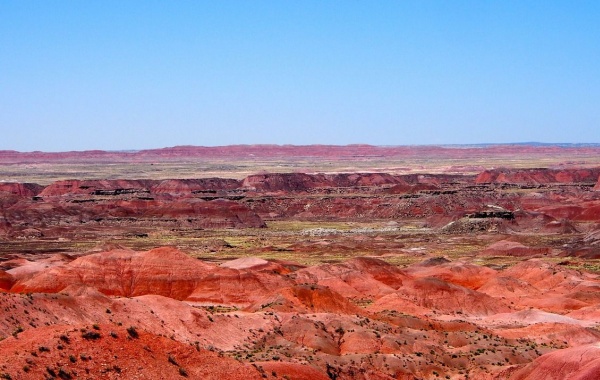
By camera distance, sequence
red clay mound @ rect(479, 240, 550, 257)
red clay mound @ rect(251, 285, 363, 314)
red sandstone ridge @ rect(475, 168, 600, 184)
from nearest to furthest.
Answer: red clay mound @ rect(251, 285, 363, 314) → red clay mound @ rect(479, 240, 550, 257) → red sandstone ridge @ rect(475, 168, 600, 184)

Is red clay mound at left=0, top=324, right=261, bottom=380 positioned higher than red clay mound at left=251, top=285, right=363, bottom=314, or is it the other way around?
red clay mound at left=0, top=324, right=261, bottom=380

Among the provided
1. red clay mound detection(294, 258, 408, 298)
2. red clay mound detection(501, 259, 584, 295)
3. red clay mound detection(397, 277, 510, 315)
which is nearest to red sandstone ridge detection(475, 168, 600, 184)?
red clay mound detection(501, 259, 584, 295)

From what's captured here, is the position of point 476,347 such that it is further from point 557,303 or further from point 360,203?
point 360,203

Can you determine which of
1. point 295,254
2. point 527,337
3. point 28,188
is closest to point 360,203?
point 295,254

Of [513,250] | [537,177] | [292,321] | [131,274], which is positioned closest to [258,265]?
[131,274]

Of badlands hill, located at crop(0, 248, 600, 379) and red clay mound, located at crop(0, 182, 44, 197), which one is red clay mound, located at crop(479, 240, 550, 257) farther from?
red clay mound, located at crop(0, 182, 44, 197)

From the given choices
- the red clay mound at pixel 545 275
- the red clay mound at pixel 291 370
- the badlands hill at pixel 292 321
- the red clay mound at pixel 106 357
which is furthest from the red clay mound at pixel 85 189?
the red clay mound at pixel 106 357
